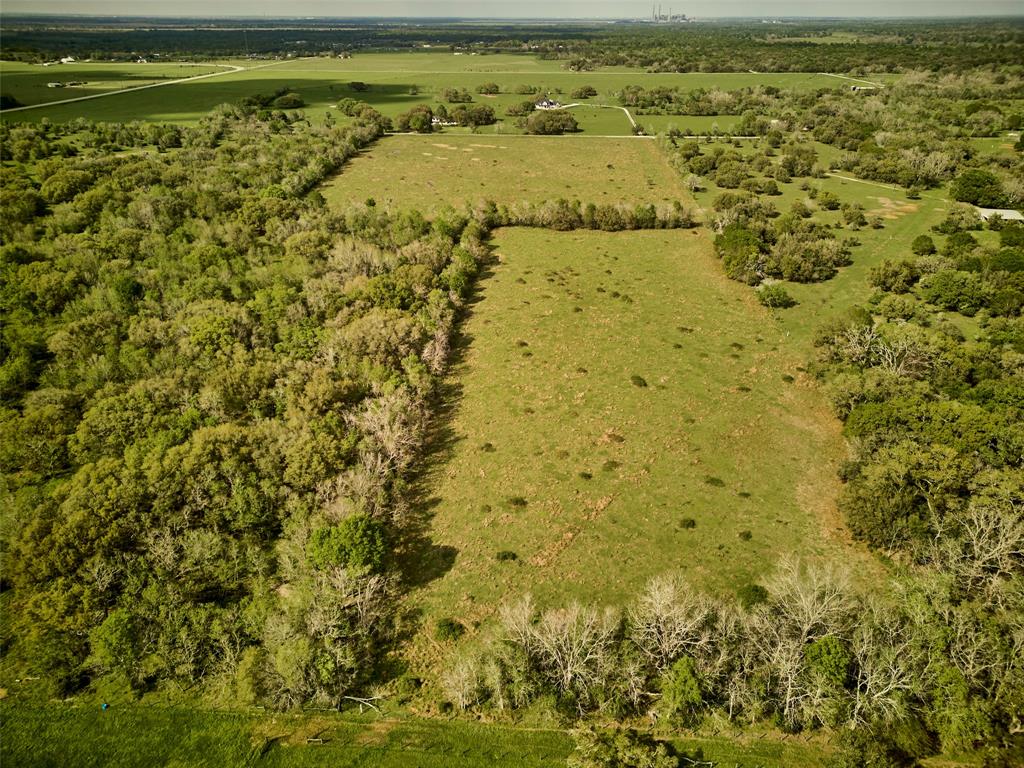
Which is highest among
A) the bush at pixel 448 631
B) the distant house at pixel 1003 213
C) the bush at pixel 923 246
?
the distant house at pixel 1003 213

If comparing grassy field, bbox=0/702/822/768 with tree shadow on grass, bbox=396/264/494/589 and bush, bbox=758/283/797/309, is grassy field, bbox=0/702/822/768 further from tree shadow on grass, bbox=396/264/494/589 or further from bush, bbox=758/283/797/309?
bush, bbox=758/283/797/309

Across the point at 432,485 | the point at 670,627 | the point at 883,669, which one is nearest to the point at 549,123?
the point at 432,485

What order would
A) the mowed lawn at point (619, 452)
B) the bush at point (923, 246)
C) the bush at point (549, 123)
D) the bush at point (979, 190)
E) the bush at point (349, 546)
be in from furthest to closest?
1. the bush at point (549, 123)
2. the bush at point (979, 190)
3. the bush at point (923, 246)
4. the mowed lawn at point (619, 452)
5. the bush at point (349, 546)

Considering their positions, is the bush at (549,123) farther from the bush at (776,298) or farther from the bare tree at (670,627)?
the bare tree at (670,627)

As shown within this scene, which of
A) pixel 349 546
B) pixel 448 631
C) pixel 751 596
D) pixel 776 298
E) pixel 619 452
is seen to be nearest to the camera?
pixel 448 631

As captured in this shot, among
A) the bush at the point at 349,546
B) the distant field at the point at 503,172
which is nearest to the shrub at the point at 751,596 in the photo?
the bush at the point at 349,546

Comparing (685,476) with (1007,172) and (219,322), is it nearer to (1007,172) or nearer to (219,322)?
(219,322)

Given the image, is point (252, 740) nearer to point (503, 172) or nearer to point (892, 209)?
point (503, 172)

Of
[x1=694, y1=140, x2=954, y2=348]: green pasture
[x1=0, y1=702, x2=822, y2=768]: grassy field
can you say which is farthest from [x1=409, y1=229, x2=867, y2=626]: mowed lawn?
[x1=0, y1=702, x2=822, y2=768]: grassy field
